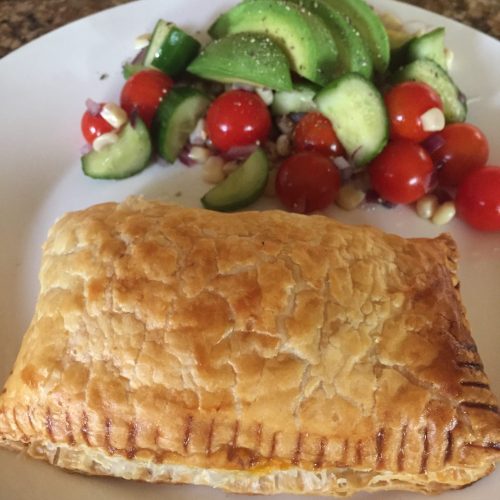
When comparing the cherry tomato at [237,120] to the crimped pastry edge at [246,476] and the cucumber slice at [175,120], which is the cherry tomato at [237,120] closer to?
the cucumber slice at [175,120]

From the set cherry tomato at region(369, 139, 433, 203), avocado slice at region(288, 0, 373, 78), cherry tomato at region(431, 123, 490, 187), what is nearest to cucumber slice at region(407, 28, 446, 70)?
avocado slice at region(288, 0, 373, 78)

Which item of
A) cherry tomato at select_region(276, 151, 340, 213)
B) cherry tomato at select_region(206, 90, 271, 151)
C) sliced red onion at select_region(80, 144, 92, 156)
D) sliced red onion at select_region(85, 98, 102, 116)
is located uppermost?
sliced red onion at select_region(85, 98, 102, 116)

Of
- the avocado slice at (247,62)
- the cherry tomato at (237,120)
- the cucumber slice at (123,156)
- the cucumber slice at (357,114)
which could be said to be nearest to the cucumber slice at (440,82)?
the cucumber slice at (357,114)

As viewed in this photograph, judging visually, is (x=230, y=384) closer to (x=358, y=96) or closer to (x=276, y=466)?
(x=276, y=466)

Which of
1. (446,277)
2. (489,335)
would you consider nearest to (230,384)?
(446,277)

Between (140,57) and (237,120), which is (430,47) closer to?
(237,120)

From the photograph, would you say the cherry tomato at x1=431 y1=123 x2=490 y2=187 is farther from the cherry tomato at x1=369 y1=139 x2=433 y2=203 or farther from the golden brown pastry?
the golden brown pastry

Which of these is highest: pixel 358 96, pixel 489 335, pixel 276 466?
pixel 358 96
